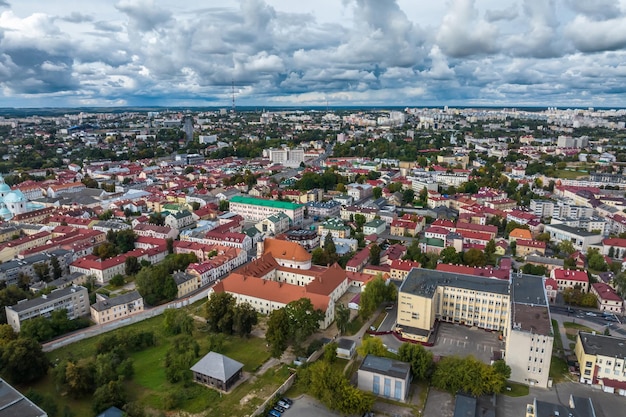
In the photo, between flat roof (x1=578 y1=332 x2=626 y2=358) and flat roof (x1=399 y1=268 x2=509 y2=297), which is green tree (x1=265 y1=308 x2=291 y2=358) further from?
flat roof (x1=578 y1=332 x2=626 y2=358)

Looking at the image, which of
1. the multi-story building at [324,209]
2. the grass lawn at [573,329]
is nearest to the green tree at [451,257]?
the grass lawn at [573,329]

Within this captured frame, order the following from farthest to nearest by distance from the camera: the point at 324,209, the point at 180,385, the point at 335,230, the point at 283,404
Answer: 1. the point at 324,209
2. the point at 335,230
3. the point at 180,385
4. the point at 283,404

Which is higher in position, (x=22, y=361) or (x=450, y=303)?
(x=450, y=303)

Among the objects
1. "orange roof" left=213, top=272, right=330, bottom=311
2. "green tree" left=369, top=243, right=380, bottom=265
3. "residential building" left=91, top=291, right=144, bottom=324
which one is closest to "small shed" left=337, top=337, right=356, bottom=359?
"orange roof" left=213, top=272, right=330, bottom=311

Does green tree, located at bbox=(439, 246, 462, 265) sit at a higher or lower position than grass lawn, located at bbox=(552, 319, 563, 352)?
higher

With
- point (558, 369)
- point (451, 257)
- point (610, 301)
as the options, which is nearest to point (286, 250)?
point (451, 257)

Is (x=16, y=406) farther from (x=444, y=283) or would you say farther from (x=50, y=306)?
(x=444, y=283)
